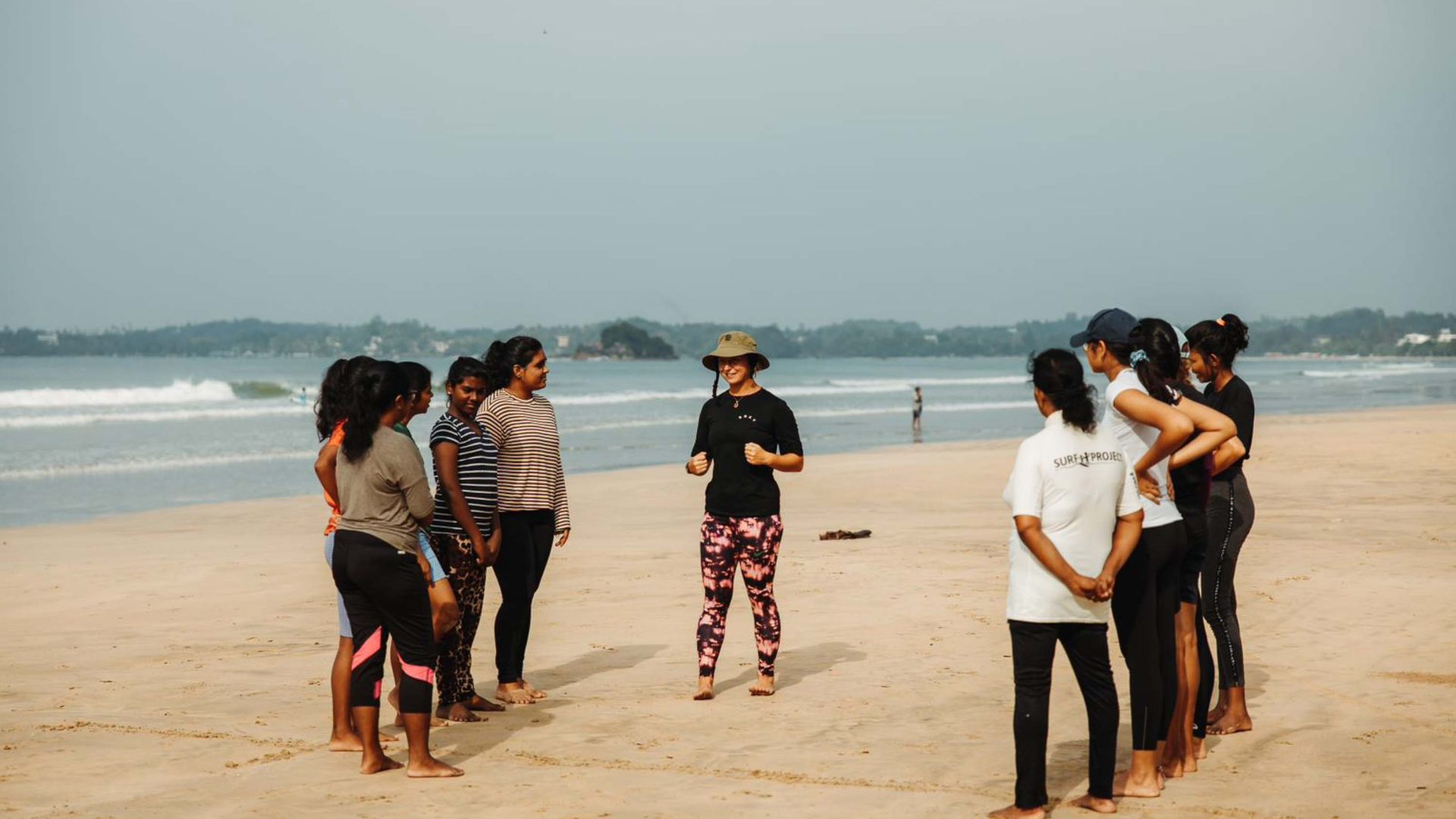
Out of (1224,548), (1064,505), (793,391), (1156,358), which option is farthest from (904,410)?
(1064,505)

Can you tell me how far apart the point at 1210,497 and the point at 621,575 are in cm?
672

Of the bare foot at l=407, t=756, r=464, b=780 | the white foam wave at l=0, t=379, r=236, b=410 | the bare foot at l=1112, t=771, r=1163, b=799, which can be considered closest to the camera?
the bare foot at l=1112, t=771, r=1163, b=799

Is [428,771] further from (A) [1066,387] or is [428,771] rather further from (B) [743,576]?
(A) [1066,387]

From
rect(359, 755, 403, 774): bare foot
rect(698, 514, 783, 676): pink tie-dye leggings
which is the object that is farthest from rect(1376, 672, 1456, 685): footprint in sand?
rect(359, 755, 403, 774): bare foot

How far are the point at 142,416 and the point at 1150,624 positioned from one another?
158 feet

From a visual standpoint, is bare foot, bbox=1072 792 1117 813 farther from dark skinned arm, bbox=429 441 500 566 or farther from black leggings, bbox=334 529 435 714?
dark skinned arm, bbox=429 441 500 566

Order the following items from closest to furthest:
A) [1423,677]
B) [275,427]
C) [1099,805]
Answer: [1099,805] < [1423,677] < [275,427]

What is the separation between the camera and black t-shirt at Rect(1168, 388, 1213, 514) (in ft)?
18.9

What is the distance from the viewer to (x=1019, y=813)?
5125 mm

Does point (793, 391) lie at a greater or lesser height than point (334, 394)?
lesser

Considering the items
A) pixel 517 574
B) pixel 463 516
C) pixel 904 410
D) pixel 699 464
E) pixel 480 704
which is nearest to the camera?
pixel 463 516

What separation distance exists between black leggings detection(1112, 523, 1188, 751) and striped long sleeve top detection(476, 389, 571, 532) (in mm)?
3089

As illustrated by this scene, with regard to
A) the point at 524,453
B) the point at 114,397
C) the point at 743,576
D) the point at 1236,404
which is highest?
the point at 1236,404

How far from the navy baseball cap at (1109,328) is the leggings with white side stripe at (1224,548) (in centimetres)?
96
